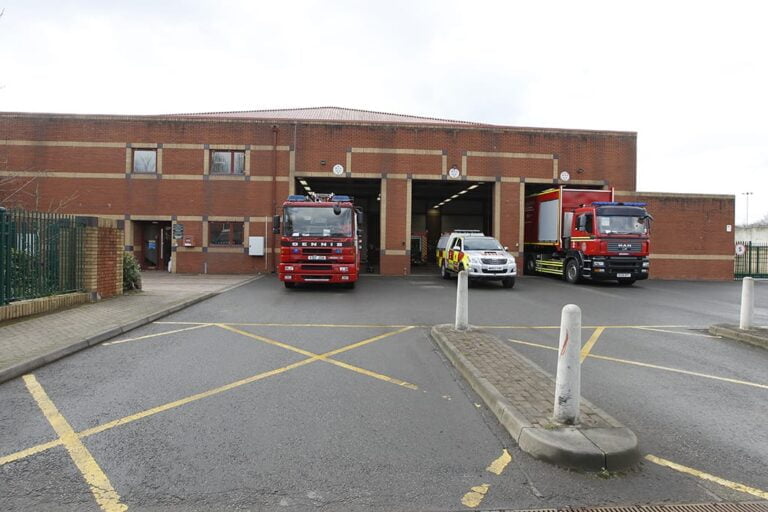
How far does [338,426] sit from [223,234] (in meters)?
21.1

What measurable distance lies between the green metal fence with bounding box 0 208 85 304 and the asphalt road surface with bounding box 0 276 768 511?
8.56 ft

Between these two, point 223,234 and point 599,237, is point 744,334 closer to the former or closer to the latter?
point 599,237

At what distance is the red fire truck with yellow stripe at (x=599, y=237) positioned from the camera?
18.3 meters

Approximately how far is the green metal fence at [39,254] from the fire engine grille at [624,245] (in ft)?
55.8

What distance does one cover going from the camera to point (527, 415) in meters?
4.18

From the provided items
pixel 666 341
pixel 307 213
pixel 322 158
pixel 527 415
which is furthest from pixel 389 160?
pixel 527 415

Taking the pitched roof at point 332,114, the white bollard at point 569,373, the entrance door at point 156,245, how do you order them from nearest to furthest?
the white bollard at point 569,373
the entrance door at point 156,245
the pitched roof at point 332,114

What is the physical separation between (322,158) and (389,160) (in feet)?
10.9

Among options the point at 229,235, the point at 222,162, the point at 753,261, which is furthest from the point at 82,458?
the point at 753,261

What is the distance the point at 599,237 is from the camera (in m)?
18.3

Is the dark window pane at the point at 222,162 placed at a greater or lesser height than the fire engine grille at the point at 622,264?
greater

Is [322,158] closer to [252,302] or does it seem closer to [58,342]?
[252,302]

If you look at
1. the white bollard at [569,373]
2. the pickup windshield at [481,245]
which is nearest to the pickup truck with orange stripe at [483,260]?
the pickup windshield at [481,245]

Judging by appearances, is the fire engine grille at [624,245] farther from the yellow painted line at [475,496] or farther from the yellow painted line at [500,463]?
the yellow painted line at [475,496]
